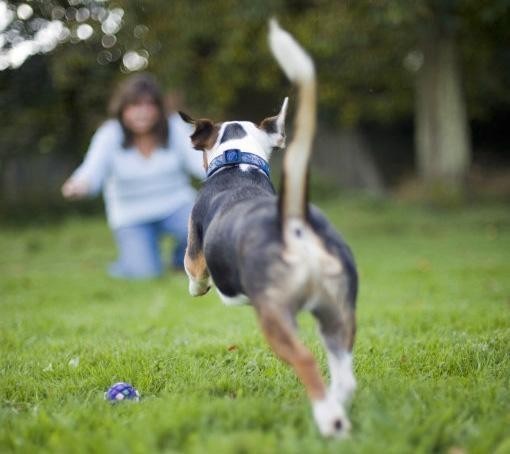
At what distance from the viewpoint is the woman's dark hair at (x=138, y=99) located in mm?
7816

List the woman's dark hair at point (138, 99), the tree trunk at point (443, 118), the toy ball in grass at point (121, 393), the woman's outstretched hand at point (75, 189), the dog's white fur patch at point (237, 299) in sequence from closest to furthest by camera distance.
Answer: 1. the dog's white fur patch at point (237, 299)
2. the toy ball in grass at point (121, 393)
3. the woman's outstretched hand at point (75, 189)
4. the woman's dark hair at point (138, 99)
5. the tree trunk at point (443, 118)

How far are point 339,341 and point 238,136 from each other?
1522mm

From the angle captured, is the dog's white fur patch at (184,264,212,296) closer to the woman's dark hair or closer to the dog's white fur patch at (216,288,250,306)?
the dog's white fur patch at (216,288,250,306)

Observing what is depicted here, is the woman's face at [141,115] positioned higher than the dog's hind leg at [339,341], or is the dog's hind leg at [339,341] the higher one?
the dog's hind leg at [339,341]

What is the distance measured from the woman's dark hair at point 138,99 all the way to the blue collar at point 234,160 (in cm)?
437

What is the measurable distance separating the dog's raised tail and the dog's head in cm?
114

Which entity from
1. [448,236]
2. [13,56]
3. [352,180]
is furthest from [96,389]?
[352,180]

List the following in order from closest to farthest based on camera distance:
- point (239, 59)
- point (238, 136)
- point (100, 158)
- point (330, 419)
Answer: point (330, 419) < point (238, 136) < point (100, 158) < point (239, 59)

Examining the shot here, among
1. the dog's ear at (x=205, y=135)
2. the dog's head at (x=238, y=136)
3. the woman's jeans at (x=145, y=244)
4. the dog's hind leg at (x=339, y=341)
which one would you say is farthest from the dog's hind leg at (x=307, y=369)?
the woman's jeans at (x=145, y=244)

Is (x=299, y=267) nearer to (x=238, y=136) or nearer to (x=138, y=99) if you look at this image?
(x=238, y=136)

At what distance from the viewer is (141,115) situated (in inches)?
314

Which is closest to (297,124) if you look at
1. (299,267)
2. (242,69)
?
(299,267)

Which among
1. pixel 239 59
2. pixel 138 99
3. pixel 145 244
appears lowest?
pixel 145 244

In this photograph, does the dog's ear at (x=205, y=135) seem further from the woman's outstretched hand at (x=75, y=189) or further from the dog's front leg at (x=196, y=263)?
the woman's outstretched hand at (x=75, y=189)
